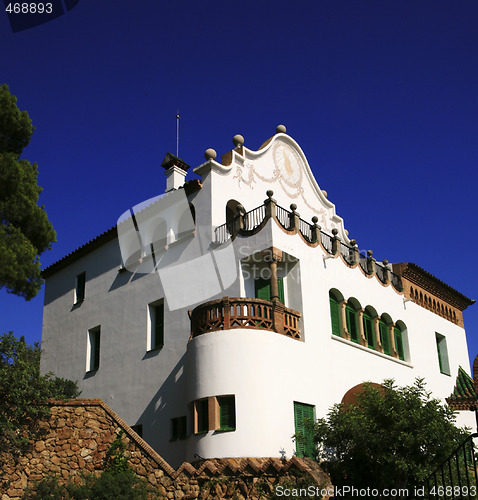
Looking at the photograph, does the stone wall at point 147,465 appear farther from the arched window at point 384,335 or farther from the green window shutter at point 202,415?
the arched window at point 384,335

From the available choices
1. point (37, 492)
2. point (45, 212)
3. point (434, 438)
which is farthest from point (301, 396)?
point (45, 212)

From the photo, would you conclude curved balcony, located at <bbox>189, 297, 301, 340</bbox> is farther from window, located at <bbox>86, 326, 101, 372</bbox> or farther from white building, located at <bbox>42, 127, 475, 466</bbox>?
window, located at <bbox>86, 326, 101, 372</bbox>

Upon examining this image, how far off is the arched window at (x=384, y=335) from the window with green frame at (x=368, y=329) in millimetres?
528

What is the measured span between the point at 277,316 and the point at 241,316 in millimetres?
1152

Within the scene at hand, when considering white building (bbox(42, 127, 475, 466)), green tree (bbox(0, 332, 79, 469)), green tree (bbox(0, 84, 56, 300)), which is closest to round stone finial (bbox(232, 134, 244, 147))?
white building (bbox(42, 127, 475, 466))

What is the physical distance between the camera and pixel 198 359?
60.4 feet

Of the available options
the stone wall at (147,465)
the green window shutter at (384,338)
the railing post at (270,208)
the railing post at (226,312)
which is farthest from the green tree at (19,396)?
the green window shutter at (384,338)

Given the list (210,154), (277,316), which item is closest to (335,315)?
(277,316)

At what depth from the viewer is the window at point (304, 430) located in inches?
702

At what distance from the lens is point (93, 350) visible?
25828mm

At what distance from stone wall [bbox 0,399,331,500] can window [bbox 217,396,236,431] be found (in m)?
0.97

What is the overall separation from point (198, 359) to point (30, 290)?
508 centimetres

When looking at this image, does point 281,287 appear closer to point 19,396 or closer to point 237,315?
point 237,315

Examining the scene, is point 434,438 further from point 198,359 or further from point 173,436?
point 173,436
